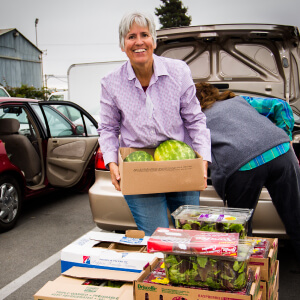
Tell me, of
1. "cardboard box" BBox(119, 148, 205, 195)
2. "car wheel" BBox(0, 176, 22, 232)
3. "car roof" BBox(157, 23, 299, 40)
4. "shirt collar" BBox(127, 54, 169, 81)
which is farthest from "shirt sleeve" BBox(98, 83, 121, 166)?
"car wheel" BBox(0, 176, 22, 232)

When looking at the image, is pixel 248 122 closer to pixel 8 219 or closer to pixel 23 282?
pixel 23 282

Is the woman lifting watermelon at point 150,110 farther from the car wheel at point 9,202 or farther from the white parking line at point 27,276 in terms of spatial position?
the car wheel at point 9,202

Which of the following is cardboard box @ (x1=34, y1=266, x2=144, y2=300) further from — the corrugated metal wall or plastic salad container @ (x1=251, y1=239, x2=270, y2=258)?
the corrugated metal wall

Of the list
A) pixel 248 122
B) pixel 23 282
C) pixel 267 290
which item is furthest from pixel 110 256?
pixel 23 282

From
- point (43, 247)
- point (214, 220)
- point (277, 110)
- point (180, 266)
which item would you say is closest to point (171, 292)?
point (180, 266)

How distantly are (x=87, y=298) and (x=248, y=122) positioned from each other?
157cm

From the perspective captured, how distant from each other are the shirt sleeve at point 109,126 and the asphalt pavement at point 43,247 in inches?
61.4

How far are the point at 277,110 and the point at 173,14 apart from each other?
148ft

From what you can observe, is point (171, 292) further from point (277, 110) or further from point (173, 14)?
point (173, 14)

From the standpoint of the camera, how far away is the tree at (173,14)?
45.5 metres

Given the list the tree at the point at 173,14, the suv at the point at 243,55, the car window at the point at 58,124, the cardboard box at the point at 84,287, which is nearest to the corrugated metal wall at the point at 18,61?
the tree at the point at 173,14

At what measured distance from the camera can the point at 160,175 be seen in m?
2.09

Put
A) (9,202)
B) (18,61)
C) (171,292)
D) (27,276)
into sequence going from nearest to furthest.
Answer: (171,292)
(27,276)
(9,202)
(18,61)

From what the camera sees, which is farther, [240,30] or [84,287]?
[240,30]
